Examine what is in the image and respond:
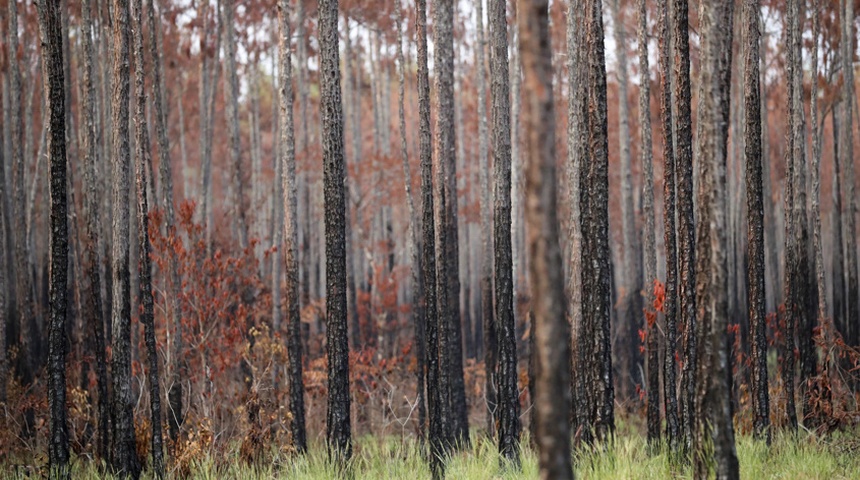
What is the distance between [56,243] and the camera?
7.78m

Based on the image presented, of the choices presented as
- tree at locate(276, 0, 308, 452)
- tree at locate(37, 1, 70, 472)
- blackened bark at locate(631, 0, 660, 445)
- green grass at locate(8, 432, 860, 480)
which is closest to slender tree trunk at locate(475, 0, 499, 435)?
Result: green grass at locate(8, 432, 860, 480)

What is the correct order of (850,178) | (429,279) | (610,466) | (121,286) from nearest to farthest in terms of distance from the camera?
(610,466)
(121,286)
(429,279)
(850,178)

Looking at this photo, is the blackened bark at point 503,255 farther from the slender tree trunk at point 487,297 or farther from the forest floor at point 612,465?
the slender tree trunk at point 487,297

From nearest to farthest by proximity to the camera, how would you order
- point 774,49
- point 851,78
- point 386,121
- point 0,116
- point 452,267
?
1. point 452,267
2. point 851,78
3. point 0,116
4. point 774,49
5. point 386,121

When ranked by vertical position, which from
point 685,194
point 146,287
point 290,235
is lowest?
point 146,287

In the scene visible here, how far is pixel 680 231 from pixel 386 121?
1853 cm

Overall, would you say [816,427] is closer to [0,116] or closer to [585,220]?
[585,220]

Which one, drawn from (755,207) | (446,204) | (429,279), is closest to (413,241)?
(446,204)

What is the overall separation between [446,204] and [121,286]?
15.1 feet

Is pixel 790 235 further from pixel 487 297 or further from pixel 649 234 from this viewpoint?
pixel 487 297

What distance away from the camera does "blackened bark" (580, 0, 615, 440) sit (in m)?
7.82

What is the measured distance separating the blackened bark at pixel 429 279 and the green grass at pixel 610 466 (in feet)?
1.08

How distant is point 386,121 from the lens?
2517cm

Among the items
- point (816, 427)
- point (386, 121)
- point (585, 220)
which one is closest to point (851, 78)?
point (816, 427)
